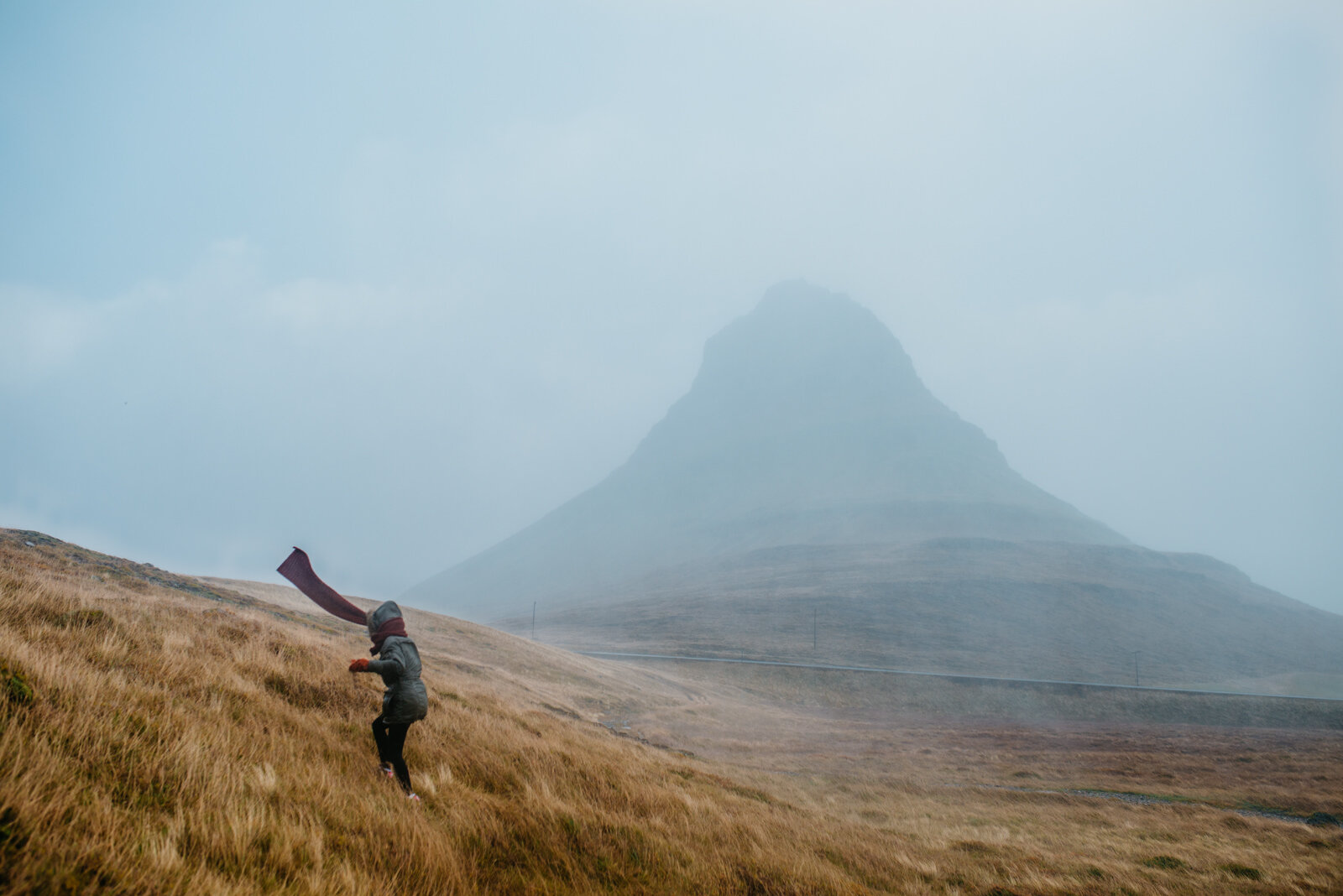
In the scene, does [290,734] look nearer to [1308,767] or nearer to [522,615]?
[1308,767]

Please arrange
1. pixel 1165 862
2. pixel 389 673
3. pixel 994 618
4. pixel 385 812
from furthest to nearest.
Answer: pixel 994 618 < pixel 1165 862 < pixel 389 673 < pixel 385 812

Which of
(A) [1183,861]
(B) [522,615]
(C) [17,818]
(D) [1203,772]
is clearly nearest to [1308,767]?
(D) [1203,772]

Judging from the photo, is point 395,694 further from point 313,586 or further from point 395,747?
point 313,586

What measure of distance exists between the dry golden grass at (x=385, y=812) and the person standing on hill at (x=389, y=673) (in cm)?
35

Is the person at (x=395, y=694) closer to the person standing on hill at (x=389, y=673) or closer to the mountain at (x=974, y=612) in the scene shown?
the person standing on hill at (x=389, y=673)

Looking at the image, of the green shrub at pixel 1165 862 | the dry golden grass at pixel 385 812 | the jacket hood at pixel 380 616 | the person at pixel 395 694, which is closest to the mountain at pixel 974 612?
the dry golden grass at pixel 385 812

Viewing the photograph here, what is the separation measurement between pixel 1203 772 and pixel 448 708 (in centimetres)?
3714

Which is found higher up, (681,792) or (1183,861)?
(681,792)

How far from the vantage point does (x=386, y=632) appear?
280 inches

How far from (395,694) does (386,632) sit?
0.76m

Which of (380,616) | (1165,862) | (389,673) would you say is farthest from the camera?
(1165,862)

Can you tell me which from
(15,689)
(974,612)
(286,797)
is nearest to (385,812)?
(286,797)

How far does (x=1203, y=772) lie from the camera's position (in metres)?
29.6

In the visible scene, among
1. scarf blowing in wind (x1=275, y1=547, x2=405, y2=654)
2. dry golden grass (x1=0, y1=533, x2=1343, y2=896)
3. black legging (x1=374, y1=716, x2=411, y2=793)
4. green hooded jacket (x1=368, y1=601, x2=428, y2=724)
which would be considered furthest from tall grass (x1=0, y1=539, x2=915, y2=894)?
scarf blowing in wind (x1=275, y1=547, x2=405, y2=654)
